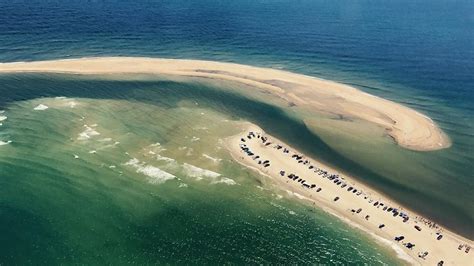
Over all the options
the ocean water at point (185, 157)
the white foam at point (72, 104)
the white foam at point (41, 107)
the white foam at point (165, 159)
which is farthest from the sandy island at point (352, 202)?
the white foam at point (41, 107)

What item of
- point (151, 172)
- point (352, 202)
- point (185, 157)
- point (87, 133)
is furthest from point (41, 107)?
point (352, 202)

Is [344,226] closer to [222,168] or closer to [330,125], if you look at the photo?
[222,168]

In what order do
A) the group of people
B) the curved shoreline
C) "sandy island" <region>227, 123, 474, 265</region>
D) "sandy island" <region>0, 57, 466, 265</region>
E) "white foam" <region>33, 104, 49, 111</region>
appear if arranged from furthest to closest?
1. the curved shoreline
2. "white foam" <region>33, 104, 49, 111</region>
3. the group of people
4. "sandy island" <region>0, 57, 466, 265</region>
5. "sandy island" <region>227, 123, 474, 265</region>

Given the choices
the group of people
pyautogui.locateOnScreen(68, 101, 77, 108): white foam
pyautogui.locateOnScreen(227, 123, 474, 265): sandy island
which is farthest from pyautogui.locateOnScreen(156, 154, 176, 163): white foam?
pyautogui.locateOnScreen(68, 101, 77, 108): white foam

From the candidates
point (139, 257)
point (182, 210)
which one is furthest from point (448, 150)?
point (139, 257)

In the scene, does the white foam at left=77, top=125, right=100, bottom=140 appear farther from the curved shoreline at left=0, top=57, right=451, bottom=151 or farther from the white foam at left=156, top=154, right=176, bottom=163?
the curved shoreline at left=0, top=57, right=451, bottom=151
